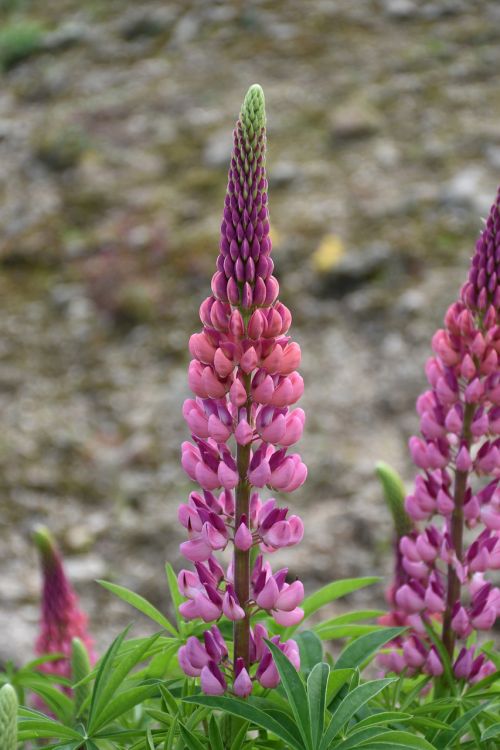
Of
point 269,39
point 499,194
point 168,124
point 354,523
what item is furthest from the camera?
point 269,39

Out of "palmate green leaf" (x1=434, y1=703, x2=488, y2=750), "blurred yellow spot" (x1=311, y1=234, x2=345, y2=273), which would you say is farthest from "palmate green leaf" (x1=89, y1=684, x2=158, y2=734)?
"blurred yellow spot" (x1=311, y1=234, x2=345, y2=273)

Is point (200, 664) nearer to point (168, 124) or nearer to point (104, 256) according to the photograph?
point (104, 256)

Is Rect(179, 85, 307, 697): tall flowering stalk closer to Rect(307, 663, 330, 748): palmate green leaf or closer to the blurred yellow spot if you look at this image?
Rect(307, 663, 330, 748): palmate green leaf

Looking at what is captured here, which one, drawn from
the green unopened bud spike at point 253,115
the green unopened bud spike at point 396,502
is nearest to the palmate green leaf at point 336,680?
the green unopened bud spike at point 396,502

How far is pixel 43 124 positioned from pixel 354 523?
4978mm

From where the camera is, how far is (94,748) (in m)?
1.45

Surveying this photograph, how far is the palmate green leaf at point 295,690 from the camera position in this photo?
133 cm

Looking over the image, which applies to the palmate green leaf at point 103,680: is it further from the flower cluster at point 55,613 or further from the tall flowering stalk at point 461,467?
the flower cluster at point 55,613

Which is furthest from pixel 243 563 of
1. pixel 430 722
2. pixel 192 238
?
pixel 192 238

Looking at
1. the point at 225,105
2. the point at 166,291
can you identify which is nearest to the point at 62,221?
the point at 166,291

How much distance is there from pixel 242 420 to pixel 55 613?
142cm

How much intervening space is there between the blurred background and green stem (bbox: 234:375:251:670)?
8.58ft

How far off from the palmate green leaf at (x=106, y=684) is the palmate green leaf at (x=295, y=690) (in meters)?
0.25

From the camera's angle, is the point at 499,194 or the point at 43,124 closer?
the point at 499,194
